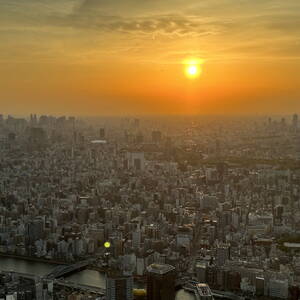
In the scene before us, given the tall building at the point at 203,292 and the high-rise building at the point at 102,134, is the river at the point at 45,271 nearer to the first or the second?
the tall building at the point at 203,292

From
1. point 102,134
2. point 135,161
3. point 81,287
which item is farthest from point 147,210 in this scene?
point 102,134

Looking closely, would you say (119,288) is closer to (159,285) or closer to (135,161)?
(159,285)

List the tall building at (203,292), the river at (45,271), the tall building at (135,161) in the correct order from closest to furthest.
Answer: the tall building at (203,292) < the river at (45,271) < the tall building at (135,161)

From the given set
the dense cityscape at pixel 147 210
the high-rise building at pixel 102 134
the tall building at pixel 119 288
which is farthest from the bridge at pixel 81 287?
the high-rise building at pixel 102 134

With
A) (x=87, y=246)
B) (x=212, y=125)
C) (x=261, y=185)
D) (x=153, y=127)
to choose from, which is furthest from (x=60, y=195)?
(x=212, y=125)

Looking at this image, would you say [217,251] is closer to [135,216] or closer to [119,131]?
[135,216]

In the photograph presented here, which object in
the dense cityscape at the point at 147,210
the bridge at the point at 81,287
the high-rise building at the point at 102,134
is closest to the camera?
the bridge at the point at 81,287
